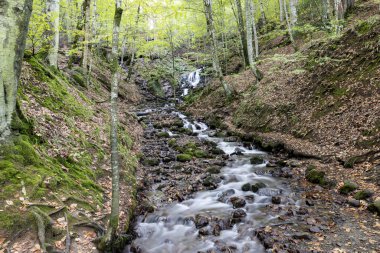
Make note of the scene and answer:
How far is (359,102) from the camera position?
32.5 feet

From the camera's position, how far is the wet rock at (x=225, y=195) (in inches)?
334

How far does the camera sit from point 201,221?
7141 mm

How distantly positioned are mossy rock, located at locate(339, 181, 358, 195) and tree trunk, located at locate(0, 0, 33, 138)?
8464 mm

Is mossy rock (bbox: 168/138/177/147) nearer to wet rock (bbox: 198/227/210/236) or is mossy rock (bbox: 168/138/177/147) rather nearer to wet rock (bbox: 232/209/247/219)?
wet rock (bbox: 232/209/247/219)

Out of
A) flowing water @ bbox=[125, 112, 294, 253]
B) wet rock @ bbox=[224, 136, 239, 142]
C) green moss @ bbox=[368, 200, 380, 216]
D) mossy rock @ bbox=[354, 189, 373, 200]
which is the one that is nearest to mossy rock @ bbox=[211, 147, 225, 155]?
wet rock @ bbox=[224, 136, 239, 142]

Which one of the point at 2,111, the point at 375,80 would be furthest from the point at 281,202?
the point at 2,111

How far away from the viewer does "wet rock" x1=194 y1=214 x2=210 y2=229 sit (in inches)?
278

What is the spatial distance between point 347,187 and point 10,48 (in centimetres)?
887

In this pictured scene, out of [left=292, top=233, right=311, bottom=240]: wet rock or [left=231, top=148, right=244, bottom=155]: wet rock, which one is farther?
[left=231, top=148, right=244, bottom=155]: wet rock

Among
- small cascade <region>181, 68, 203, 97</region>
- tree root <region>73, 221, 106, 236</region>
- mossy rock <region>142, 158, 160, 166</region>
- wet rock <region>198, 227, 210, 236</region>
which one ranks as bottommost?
wet rock <region>198, 227, 210, 236</region>

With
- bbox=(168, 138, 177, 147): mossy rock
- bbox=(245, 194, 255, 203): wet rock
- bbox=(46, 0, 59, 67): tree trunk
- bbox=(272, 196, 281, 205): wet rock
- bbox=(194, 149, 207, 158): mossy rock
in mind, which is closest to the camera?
bbox=(272, 196, 281, 205): wet rock

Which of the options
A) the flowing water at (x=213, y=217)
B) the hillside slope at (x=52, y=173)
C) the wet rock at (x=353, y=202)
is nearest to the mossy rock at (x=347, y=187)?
the wet rock at (x=353, y=202)

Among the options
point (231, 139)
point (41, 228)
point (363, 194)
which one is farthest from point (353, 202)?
point (231, 139)

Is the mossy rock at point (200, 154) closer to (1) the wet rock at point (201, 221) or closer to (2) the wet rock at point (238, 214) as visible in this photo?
(2) the wet rock at point (238, 214)
